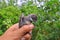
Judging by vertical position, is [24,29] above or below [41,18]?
below

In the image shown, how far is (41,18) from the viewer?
11.9 ft

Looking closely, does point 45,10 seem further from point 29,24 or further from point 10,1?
point 29,24

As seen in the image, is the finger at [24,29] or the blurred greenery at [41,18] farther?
the blurred greenery at [41,18]

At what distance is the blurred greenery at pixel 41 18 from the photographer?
342 cm

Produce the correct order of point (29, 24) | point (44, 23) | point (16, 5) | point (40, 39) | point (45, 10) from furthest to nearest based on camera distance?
1. point (16, 5)
2. point (45, 10)
3. point (44, 23)
4. point (40, 39)
5. point (29, 24)

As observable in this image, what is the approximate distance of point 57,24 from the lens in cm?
343

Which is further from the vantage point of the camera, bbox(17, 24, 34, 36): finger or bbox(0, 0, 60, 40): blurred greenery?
bbox(0, 0, 60, 40): blurred greenery

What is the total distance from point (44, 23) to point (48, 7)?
1.12 ft

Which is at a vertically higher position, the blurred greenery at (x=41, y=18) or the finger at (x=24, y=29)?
the blurred greenery at (x=41, y=18)

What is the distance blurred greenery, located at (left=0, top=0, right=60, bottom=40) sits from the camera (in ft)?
Answer: 11.2

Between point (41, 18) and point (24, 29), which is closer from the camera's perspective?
point (24, 29)

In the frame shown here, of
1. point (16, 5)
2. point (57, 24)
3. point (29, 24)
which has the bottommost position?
point (29, 24)

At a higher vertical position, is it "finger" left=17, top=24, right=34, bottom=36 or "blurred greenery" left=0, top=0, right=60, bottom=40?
"blurred greenery" left=0, top=0, right=60, bottom=40

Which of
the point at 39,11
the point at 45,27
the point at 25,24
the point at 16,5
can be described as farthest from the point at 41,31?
the point at 25,24
